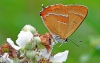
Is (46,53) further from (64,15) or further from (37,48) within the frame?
(64,15)

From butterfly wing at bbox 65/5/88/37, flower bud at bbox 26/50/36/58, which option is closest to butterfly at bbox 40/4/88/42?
butterfly wing at bbox 65/5/88/37

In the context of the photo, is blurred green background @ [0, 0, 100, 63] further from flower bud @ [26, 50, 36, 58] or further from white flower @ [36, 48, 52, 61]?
flower bud @ [26, 50, 36, 58]

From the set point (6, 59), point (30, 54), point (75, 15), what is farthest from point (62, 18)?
point (6, 59)

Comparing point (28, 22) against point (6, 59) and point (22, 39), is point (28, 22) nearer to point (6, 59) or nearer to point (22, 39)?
point (22, 39)

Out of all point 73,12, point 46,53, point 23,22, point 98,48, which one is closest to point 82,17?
point 73,12

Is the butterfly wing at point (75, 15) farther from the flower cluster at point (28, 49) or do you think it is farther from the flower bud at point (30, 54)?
the flower bud at point (30, 54)
